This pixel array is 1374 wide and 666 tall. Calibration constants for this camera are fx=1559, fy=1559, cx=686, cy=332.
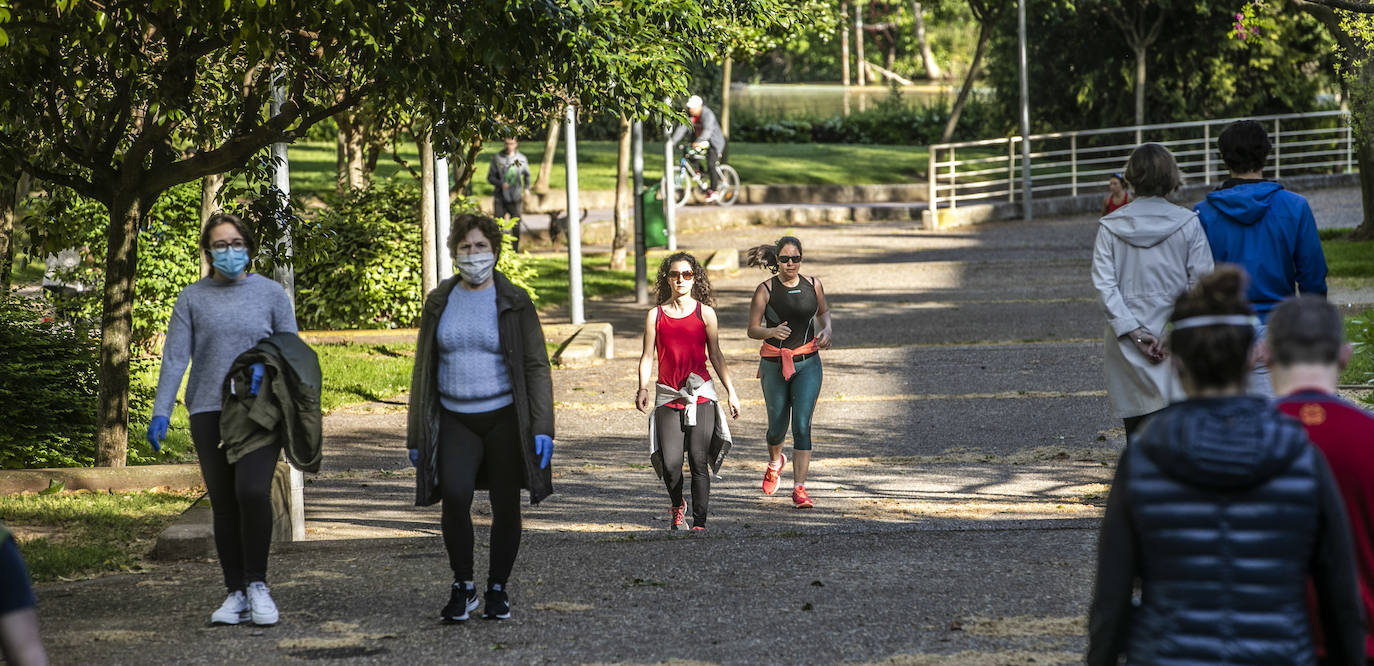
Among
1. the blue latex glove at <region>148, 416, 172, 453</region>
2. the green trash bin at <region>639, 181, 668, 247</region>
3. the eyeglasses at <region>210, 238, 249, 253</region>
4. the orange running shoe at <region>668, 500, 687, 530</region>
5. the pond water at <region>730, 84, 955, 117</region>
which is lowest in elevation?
the orange running shoe at <region>668, 500, 687, 530</region>

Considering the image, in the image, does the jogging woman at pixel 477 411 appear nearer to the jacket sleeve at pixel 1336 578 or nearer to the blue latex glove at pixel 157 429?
the blue latex glove at pixel 157 429

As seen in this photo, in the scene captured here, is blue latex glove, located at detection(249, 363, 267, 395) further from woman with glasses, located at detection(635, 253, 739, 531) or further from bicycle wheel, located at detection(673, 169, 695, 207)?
bicycle wheel, located at detection(673, 169, 695, 207)

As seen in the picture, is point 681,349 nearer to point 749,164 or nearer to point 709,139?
point 709,139

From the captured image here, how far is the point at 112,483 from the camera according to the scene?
8.88m

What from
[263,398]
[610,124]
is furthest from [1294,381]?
[610,124]

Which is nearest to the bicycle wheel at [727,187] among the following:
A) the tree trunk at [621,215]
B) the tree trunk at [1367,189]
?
the tree trunk at [621,215]

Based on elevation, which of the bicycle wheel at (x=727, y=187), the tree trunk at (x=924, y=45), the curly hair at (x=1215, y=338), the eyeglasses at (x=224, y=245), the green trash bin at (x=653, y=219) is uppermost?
the tree trunk at (x=924, y=45)

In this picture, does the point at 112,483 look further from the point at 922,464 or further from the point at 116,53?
the point at 922,464

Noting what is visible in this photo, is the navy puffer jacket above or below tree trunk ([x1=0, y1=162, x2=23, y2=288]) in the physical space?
below

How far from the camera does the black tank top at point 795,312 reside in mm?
8664

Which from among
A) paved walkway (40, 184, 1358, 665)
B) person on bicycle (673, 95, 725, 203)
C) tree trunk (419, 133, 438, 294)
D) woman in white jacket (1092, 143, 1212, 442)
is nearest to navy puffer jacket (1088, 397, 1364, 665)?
paved walkway (40, 184, 1358, 665)

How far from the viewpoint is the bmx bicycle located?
95.8 ft

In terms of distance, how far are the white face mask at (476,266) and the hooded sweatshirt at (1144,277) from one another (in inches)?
90.8

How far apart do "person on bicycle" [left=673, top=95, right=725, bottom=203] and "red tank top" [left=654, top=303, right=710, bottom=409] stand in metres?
18.9
